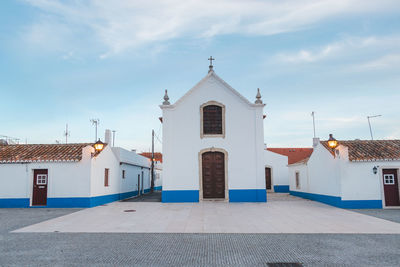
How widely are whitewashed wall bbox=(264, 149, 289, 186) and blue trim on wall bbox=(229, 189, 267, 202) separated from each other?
937 cm

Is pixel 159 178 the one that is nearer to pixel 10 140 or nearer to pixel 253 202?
pixel 10 140

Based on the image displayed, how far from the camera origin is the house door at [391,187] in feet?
45.7

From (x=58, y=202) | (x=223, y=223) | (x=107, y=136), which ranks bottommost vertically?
(x=223, y=223)

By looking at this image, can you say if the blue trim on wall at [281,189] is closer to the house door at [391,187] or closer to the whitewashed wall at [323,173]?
the whitewashed wall at [323,173]

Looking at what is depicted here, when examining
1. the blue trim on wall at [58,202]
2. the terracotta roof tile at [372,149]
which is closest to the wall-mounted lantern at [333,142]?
the terracotta roof tile at [372,149]

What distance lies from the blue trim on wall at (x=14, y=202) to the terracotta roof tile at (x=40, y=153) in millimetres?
1927

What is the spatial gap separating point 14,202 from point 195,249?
41.2 ft

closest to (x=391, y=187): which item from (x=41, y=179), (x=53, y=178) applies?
(x=53, y=178)

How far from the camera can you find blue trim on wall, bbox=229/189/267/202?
1658cm

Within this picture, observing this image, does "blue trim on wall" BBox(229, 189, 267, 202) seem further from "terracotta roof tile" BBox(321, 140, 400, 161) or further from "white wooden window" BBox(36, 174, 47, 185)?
"white wooden window" BBox(36, 174, 47, 185)

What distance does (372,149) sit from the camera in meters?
15.1

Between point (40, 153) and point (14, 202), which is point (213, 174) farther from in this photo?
point (14, 202)

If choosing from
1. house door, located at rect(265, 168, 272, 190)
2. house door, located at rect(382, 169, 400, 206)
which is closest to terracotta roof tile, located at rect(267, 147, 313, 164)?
house door, located at rect(265, 168, 272, 190)

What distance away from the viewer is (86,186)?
14859 millimetres
